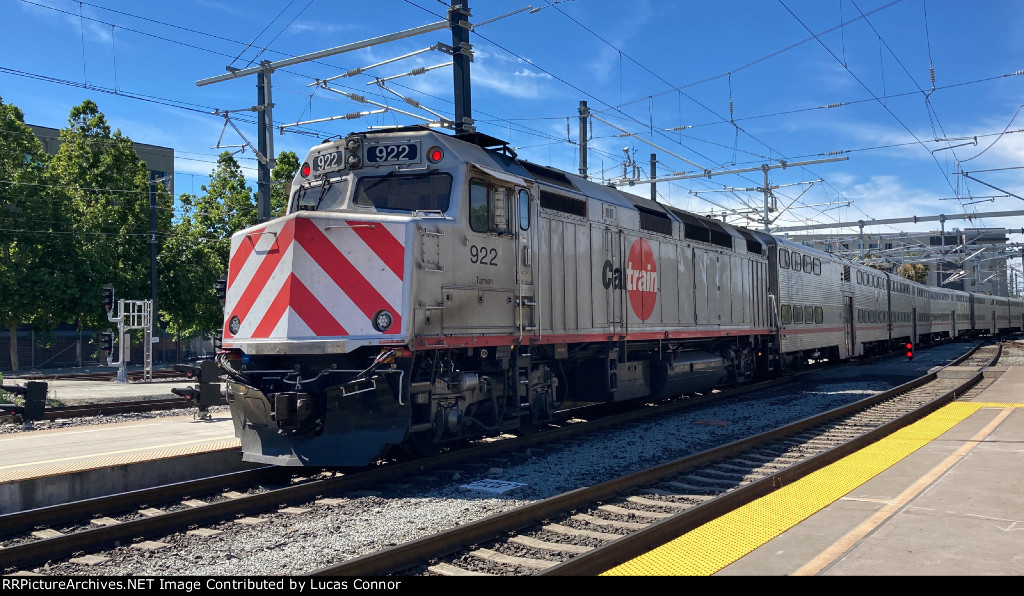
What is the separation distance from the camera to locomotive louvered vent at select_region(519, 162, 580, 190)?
34.4 ft

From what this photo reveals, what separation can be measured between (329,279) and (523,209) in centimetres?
291

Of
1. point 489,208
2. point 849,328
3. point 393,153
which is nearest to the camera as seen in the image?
point 393,153

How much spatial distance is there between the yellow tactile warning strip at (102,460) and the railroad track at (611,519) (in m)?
4.76

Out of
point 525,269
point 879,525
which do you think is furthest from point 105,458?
point 879,525

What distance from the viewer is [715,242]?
634 inches

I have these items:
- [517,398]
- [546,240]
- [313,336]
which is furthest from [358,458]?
[546,240]

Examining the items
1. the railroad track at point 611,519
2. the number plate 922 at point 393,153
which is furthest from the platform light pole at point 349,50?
the railroad track at point 611,519

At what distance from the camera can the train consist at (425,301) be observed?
7.64 meters

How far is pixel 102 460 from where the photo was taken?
333 inches

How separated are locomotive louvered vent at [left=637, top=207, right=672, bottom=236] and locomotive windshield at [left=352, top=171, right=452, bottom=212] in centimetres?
534

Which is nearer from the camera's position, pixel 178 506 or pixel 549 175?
pixel 178 506

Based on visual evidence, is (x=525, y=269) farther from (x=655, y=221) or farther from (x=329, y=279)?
(x=655, y=221)
